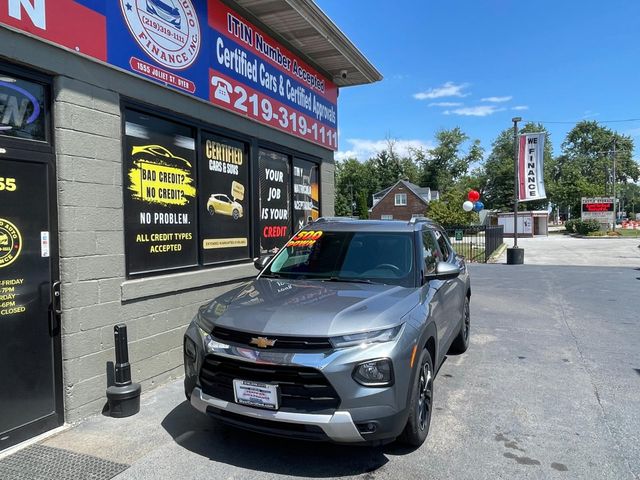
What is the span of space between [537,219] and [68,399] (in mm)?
53274

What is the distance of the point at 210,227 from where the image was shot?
6.11 metres

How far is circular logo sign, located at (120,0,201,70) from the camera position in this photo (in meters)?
4.79

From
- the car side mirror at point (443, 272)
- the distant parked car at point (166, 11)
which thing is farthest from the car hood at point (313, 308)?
the distant parked car at point (166, 11)

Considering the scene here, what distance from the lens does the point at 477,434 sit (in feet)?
12.7

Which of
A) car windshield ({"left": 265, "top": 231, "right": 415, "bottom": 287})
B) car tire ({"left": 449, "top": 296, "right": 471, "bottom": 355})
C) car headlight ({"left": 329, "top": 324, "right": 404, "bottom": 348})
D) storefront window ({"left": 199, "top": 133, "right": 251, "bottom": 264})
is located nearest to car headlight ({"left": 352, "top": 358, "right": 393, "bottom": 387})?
car headlight ({"left": 329, "top": 324, "right": 404, "bottom": 348})

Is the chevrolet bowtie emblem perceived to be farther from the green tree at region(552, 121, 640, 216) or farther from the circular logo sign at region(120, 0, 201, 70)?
the green tree at region(552, 121, 640, 216)

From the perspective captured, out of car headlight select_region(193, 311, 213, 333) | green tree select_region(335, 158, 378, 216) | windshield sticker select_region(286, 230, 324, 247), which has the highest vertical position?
green tree select_region(335, 158, 378, 216)

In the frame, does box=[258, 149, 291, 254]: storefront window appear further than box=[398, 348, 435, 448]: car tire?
Yes

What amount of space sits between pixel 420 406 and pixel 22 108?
155 inches

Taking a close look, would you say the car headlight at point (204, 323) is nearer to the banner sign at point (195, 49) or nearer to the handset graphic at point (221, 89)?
the banner sign at point (195, 49)

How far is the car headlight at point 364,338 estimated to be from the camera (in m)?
3.07

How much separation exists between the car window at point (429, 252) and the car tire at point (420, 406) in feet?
3.06

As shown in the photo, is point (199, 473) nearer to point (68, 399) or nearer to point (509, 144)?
point (68, 399)

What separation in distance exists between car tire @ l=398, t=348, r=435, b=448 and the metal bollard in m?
2.41
